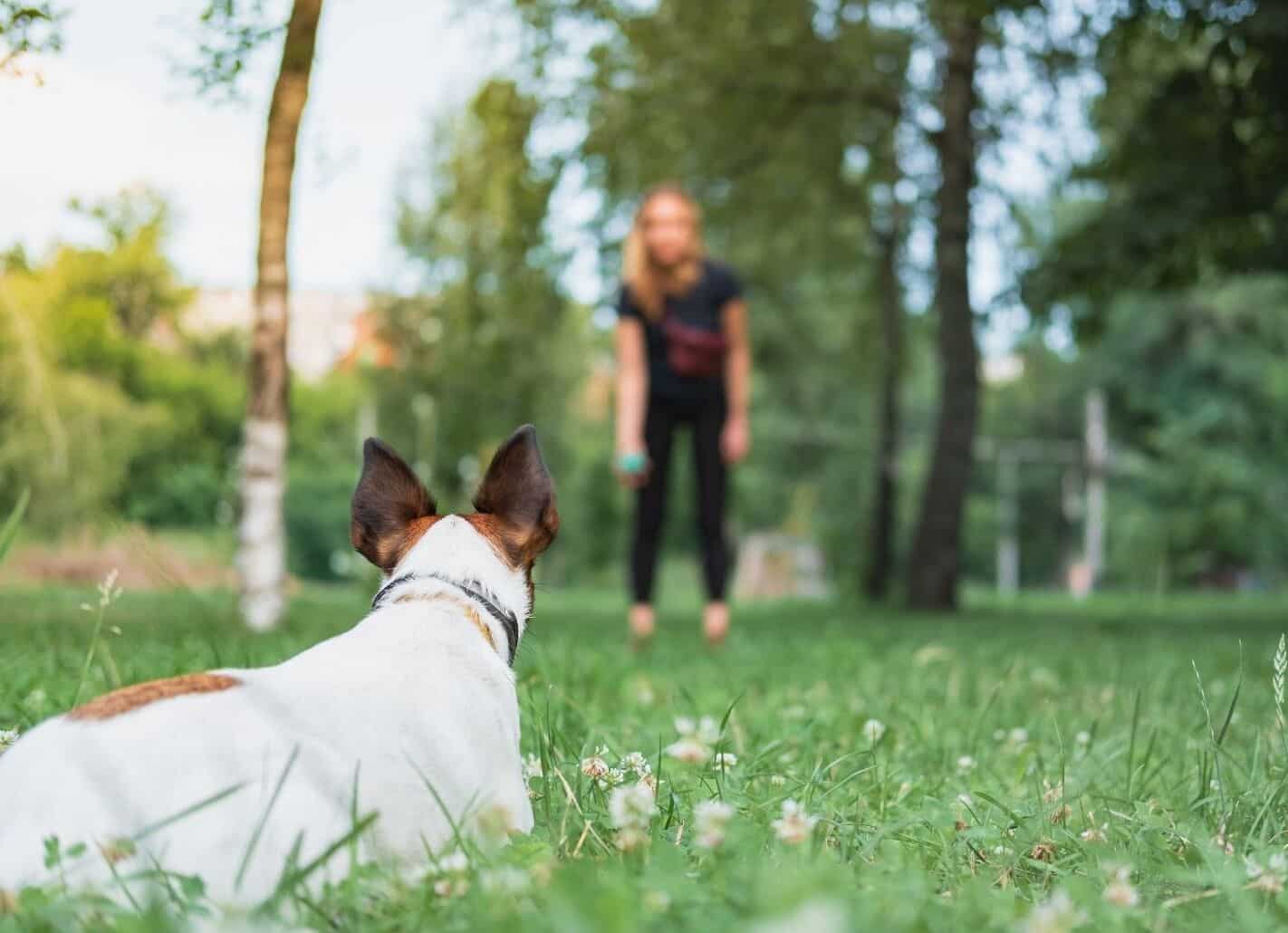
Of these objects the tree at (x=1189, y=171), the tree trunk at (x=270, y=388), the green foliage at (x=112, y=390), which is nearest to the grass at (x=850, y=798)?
the tree trunk at (x=270, y=388)

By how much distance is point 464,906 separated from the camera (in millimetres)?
2025

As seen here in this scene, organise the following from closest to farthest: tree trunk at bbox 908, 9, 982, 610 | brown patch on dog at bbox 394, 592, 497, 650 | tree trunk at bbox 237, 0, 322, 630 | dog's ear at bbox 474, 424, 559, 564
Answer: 1. brown patch on dog at bbox 394, 592, 497, 650
2. dog's ear at bbox 474, 424, 559, 564
3. tree trunk at bbox 237, 0, 322, 630
4. tree trunk at bbox 908, 9, 982, 610

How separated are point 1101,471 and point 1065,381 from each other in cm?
443

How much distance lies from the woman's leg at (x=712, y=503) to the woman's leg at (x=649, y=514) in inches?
7.1

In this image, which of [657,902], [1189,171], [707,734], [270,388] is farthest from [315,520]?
[657,902]

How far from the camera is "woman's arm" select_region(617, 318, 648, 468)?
7.44m

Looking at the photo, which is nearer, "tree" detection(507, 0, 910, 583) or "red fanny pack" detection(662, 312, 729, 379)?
"red fanny pack" detection(662, 312, 729, 379)

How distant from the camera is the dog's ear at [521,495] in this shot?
2922 millimetres

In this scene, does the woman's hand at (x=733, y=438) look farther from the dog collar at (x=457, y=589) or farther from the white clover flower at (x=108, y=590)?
Result: the dog collar at (x=457, y=589)

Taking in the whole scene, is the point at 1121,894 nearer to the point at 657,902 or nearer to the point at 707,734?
the point at 657,902

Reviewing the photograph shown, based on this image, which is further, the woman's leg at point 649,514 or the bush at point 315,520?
the bush at point 315,520

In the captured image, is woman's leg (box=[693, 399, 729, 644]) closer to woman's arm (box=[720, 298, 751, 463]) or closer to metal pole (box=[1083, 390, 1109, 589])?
woman's arm (box=[720, 298, 751, 463])

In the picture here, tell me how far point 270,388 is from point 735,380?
2508mm

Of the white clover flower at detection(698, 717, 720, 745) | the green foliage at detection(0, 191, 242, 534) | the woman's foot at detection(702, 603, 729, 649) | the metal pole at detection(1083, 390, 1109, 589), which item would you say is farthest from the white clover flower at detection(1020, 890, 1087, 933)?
the metal pole at detection(1083, 390, 1109, 589)
